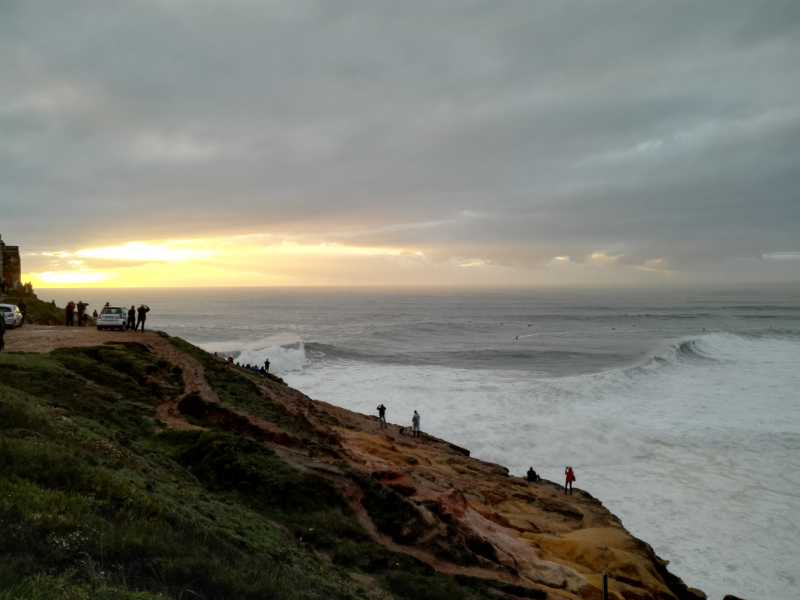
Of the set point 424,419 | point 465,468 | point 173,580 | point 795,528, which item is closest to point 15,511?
point 173,580

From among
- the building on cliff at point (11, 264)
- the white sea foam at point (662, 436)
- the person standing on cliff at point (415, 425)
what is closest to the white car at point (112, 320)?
the white sea foam at point (662, 436)

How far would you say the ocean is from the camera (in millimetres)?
16406

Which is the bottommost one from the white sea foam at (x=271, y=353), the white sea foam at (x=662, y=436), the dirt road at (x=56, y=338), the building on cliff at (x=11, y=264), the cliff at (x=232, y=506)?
the white sea foam at (x=662, y=436)

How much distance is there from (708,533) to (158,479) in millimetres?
16874

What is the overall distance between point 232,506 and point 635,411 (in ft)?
91.1

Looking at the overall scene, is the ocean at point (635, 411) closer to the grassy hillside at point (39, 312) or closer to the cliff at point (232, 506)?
the cliff at point (232, 506)

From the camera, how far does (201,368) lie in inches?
747

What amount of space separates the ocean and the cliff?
297 cm

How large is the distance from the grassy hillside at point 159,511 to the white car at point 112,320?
8967 millimetres

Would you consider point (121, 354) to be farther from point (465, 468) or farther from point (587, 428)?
point (587, 428)

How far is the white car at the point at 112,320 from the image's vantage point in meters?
24.0

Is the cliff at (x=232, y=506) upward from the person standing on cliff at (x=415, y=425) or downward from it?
upward

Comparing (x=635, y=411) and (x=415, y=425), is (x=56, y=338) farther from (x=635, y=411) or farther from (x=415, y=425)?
(x=635, y=411)

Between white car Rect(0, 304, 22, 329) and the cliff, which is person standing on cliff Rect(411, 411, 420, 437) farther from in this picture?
white car Rect(0, 304, 22, 329)
